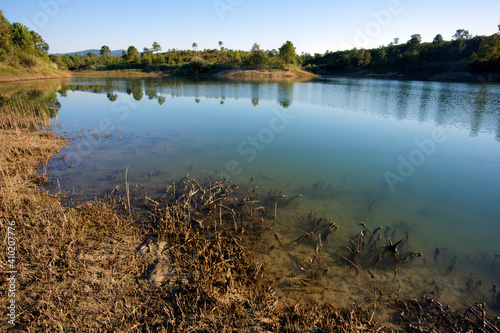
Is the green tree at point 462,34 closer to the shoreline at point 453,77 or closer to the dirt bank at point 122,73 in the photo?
the shoreline at point 453,77

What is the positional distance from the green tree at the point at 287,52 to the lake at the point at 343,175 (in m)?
66.7

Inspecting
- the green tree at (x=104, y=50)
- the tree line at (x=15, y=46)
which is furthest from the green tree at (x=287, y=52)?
the green tree at (x=104, y=50)

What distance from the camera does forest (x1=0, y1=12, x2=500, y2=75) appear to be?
50.9 m

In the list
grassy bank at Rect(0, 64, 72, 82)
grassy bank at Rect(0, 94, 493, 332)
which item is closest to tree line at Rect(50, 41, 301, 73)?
grassy bank at Rect(0, 64, 72, 82)

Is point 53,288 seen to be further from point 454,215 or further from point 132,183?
point 454,215

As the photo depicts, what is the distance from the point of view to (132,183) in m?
7.73

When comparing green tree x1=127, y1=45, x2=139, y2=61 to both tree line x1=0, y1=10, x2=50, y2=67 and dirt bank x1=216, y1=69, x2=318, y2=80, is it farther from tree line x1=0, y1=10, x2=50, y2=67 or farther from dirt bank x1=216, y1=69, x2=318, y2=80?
dirt bank x1=216, y1=69, x2=318, y2=80

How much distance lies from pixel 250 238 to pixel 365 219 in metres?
3.29

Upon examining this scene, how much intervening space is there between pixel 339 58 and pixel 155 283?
356 ft

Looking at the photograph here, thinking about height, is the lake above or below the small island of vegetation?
below

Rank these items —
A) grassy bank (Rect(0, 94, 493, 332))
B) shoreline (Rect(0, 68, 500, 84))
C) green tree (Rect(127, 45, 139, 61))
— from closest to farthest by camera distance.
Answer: grassy bank (Rect(0, 94, 493, 332)), shoreline (Rect(0, 68, 500, 84)), green tree (Rect(127, 45, 139, 61))

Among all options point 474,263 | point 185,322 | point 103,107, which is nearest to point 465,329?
point 474,263

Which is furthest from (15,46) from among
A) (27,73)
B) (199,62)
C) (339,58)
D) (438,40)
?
(438,40)

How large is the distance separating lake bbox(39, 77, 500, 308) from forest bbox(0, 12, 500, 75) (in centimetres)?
5188
